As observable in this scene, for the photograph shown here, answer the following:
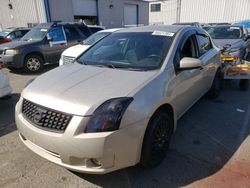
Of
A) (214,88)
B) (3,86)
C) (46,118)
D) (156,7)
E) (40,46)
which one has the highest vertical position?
(156,7)

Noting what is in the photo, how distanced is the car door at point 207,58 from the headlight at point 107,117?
2374 mm

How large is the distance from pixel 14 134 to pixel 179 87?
2.74 m

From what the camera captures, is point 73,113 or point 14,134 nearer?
point 73,113

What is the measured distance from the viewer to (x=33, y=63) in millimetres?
8430

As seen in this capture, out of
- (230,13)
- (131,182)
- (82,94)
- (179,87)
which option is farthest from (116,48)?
(230,13)

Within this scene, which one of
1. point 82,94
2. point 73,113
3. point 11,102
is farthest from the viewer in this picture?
point 11,102

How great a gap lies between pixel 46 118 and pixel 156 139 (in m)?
1.27

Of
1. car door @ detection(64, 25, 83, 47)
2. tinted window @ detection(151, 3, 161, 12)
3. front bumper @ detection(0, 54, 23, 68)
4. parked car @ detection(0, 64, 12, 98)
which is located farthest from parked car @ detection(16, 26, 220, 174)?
tinted window @ detection(151, 3, 161, 12)

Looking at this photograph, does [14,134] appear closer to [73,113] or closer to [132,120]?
[73,113]

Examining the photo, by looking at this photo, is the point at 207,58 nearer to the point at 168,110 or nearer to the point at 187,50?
the point at 187,50

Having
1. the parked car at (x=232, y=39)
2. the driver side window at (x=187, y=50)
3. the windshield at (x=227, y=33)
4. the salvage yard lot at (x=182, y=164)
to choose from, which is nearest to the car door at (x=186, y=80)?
the driver side window at (x=187, y=50)

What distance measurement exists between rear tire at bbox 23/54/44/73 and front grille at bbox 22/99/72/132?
634cm

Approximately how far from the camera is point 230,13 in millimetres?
26781

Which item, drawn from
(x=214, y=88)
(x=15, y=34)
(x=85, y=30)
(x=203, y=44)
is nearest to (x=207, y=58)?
(x=203, y=44)
